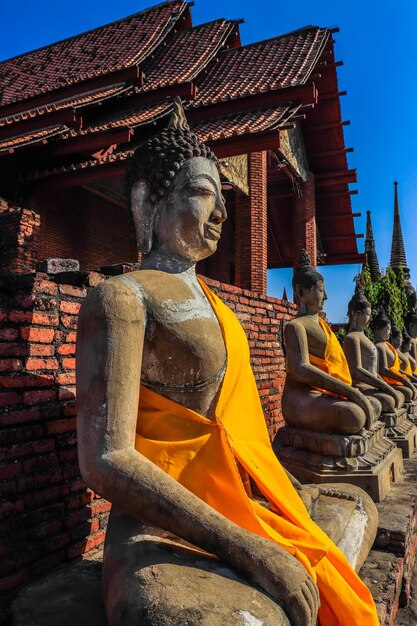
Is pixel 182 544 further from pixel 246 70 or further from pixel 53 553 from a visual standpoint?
pixel 246 70

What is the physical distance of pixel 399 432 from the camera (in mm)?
5008

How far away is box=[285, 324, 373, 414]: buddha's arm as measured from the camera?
127 inches

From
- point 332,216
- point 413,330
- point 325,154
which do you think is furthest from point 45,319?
point 332,216

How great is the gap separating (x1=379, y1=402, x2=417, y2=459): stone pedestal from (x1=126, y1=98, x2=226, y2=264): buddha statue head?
3688 mm

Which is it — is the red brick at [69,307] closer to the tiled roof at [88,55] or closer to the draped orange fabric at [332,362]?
the draped orange fabric at [332,362]

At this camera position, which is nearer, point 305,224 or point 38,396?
point 38,396

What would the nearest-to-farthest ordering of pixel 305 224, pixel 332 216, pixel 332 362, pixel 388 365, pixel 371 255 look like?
pixel 332 362 < pixel 388 365 < pixel 305 224 < pixel 332 216 < pixel 371 255

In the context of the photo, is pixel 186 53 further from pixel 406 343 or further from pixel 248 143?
pixel 406 343

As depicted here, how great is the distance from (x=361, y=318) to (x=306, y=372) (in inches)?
73.9

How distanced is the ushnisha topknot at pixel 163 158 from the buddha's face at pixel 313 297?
193 cm

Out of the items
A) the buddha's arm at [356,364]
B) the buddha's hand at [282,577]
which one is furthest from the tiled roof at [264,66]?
the buddha's hand at [282,577]

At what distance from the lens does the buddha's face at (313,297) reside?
3.56m

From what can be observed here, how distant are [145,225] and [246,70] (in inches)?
344

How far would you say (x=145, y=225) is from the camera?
69.9 inches
